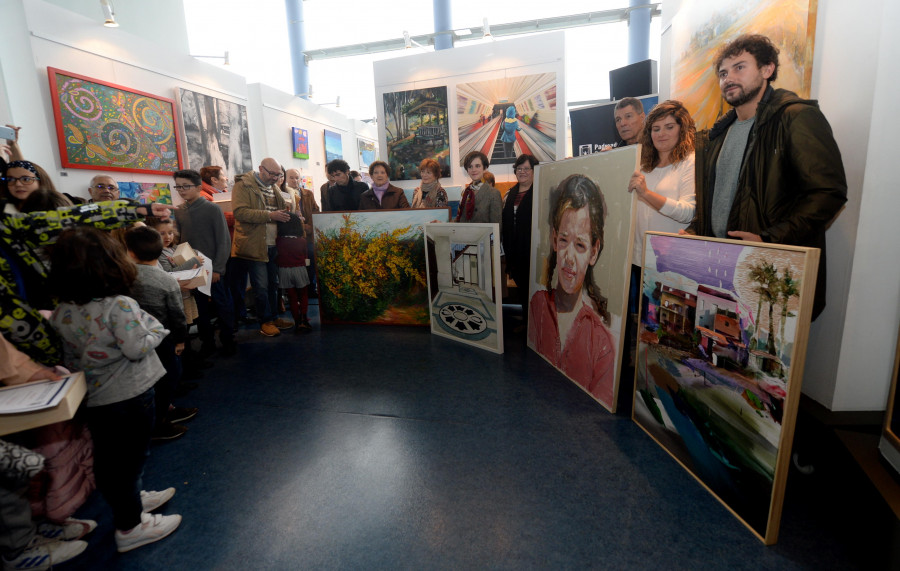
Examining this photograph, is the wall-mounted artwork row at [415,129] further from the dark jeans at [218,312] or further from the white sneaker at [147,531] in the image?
the white sneaker at [147,531]

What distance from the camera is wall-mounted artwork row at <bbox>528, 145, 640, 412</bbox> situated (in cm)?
219

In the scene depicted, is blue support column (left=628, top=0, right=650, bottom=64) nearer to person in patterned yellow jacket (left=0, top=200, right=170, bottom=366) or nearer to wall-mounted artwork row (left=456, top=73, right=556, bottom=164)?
wall-mounted artwork row (left=456, top=73, right=556, bottom=164)

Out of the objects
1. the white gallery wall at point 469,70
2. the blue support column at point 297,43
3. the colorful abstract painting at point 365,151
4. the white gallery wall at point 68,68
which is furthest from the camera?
the colorful abstract painting at point 365,151

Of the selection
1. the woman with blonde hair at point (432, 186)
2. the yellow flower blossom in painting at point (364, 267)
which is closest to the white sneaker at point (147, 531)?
the yellow flower blossom in painting at point (364, 267)

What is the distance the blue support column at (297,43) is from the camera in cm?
955

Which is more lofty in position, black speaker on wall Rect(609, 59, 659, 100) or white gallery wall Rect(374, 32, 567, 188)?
white gallery wall Rect(374, 32, 567, 188)

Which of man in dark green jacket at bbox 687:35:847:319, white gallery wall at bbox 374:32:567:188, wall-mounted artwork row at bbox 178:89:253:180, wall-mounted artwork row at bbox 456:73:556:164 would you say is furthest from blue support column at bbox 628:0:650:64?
man in dark green jacket at bbox 687:35:847:319

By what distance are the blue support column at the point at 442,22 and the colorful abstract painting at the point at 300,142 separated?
3335mm

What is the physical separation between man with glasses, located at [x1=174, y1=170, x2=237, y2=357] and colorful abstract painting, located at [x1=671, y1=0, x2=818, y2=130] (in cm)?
363

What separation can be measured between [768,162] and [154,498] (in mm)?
2885

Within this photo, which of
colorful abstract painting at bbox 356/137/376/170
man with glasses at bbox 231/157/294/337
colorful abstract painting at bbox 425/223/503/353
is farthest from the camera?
colorful abstract painting at bbox 356/137/376/170

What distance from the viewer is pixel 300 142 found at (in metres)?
7.89

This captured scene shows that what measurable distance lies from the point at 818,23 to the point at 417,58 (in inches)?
199

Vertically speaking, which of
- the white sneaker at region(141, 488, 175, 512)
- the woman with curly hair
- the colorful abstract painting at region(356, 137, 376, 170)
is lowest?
the white sneaker at region(141, 488, 175, 512)
